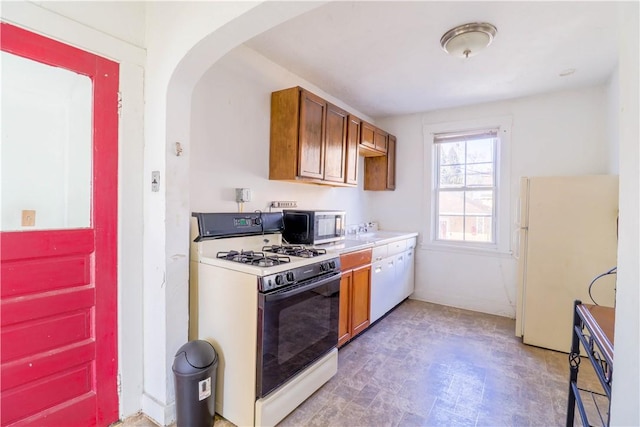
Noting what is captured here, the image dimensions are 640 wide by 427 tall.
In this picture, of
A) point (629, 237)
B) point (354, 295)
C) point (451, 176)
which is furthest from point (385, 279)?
point (629, 237)

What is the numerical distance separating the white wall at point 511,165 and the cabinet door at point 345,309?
6.00 ft

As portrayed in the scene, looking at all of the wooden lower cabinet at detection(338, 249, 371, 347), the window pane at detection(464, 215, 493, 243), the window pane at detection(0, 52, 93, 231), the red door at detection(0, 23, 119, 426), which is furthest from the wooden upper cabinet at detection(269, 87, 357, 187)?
the window pane at detection(464, 215, 493, 243)

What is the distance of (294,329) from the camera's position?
5.90 feet

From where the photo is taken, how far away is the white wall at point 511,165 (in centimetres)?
311

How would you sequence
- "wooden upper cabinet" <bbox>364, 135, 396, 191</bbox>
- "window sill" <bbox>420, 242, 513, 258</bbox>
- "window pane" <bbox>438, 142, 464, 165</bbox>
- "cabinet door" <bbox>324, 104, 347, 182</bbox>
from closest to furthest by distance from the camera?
"cabinet door" <bbox>324, 104, 347, 182</bbox>, "window sill" <bbox>420, 242, 513, 258</bbox>, "window pane" <bbox>438, 142, 464, 165</bbox>, "wooden upper cabinet" <bbox>364, 135, 396, 191</bbox>

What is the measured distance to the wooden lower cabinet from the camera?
2531 mm

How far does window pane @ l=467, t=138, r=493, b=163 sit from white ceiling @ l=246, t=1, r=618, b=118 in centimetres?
52

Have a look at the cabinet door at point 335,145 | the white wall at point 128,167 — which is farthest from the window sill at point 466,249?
the white wall at point 128,167

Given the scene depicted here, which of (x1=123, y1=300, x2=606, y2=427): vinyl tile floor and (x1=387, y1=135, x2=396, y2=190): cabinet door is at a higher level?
(x1=387, y1=135, x2=396, y2=190): cabinet door

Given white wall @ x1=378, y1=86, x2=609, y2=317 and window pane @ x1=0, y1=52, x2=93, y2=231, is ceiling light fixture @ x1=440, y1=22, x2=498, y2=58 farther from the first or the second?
window pane @ x1=0, y1=52, x2=93, y2=231

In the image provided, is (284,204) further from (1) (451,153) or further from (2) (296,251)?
(1) (451,153)

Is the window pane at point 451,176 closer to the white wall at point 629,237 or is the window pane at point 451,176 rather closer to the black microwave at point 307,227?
the black microwave at point 307,227

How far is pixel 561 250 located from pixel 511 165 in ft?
3.93

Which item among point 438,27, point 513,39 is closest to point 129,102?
point 438,27
